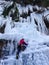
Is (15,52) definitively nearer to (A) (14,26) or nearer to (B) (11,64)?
(B) (11,64)

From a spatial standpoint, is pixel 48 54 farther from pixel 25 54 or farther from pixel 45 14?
pixel 45 14

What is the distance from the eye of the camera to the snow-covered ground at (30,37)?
494 inches

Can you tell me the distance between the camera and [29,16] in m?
15.5

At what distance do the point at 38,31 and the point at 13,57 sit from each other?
2141 mm

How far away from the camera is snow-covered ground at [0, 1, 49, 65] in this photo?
1255 cm

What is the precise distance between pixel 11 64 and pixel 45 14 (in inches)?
150

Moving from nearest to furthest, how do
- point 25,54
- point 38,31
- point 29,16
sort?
point 25,54 → point 38,31 → point 29,16

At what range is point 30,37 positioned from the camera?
43.9 feet

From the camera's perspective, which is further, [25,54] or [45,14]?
[45,14]

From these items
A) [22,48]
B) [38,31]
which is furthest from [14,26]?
[22,48]

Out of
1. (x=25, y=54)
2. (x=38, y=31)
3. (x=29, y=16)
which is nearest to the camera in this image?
(x=25, y=54)

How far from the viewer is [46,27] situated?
15.3m

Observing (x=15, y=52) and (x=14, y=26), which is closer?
(x=15, y=52)

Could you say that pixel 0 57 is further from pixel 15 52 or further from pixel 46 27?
pixel 46 27
